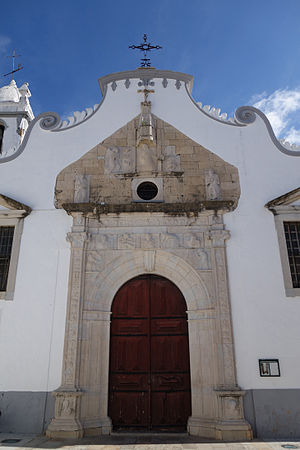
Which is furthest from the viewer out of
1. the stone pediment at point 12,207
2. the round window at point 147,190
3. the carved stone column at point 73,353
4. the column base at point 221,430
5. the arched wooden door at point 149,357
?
the round window at point 147,190

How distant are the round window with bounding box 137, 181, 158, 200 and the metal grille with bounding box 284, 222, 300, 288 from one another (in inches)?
123

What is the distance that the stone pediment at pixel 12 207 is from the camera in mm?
8148

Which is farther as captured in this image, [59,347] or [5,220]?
[5,220]

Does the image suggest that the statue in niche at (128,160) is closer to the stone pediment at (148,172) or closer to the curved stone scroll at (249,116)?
the stone pediment at (148,172)

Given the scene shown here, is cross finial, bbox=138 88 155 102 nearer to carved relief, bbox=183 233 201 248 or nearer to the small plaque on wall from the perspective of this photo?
carved relief, bbox=183 233 201 248

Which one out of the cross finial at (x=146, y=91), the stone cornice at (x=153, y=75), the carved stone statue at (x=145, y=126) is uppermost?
the stone cornice at (x=153, y=75)

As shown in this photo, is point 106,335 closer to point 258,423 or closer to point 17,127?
point 258,423

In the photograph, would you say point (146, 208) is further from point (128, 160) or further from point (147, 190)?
point (128, 160)

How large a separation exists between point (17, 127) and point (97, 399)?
10400mm

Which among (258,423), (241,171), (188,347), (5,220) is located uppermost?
(241,171)

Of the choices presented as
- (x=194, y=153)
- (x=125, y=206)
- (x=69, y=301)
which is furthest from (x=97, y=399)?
(x=194, y=153)

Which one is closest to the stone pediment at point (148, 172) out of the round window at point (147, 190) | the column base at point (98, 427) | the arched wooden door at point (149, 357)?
the round window at point (147, 190)

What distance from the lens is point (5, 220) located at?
27.4 feet

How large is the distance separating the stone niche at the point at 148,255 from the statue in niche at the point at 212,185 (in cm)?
2
